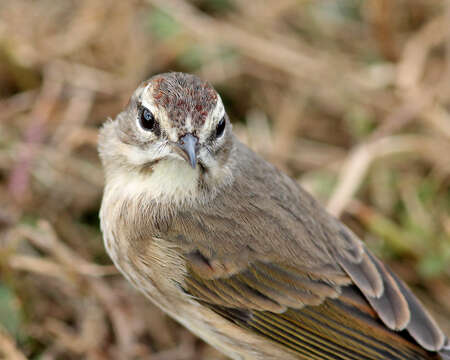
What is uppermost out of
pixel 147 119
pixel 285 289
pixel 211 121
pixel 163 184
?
pixel 211 121

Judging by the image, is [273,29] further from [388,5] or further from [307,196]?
[307,196]

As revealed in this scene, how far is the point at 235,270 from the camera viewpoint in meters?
3.48

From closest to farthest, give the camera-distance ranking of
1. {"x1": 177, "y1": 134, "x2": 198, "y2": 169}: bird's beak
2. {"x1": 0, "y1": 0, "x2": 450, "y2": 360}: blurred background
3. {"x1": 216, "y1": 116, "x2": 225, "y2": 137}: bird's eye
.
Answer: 1. {"x1": 177, "y1": 134, "x2": 198, "y2": 169}: bird's beak
2. {"x1": 216, "y1": 116, "x2": 225, "y2": 137}: bird's eye
3. {"x1": 0, "y1": 0, "x2": 450, "y2": 360}: blurred background

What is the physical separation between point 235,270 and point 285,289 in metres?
0.26

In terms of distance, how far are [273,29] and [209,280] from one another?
9.34 feet

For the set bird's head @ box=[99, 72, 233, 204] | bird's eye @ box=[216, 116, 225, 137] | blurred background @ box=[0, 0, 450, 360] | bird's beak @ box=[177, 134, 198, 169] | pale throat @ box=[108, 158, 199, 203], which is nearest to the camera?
bird's beak @ box=[177, 134, 198, 169]

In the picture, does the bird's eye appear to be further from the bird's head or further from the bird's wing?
the bird's wing

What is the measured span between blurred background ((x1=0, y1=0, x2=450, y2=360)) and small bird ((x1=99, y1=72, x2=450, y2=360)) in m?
0.57

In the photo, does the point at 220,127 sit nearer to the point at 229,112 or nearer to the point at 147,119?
the point at 147,119

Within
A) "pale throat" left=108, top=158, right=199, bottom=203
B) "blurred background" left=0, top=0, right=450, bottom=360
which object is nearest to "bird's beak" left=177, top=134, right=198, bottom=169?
"pale throat" left=108, top=158, right=199, bottom=203

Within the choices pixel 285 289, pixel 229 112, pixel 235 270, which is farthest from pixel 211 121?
pixel 229 112

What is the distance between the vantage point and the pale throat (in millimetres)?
3420

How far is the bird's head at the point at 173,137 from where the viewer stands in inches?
124

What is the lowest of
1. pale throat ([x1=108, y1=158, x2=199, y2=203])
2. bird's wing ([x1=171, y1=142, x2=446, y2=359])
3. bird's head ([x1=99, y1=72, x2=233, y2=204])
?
bird's wing ([x1=171, y1=142, x2=446, y2=359])
